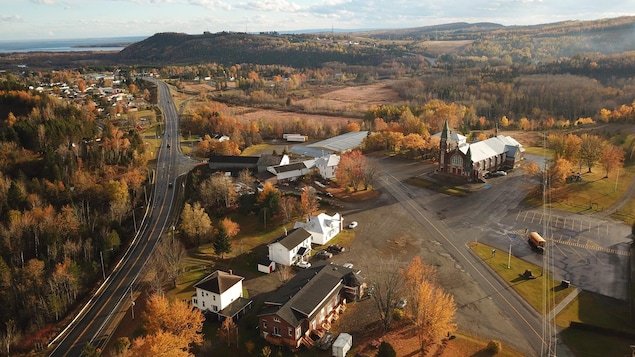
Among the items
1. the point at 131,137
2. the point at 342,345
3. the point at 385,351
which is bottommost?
the point at 342,345

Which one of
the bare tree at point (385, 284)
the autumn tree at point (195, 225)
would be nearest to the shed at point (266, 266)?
the bare tree at point (385, 284)

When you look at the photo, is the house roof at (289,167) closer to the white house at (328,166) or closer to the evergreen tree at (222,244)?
the white house at (328,166)

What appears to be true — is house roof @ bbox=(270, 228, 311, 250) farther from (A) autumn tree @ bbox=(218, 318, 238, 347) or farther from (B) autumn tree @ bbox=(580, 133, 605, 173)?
(B) autumn tree @ bbox=(580, 133, 605, 173)

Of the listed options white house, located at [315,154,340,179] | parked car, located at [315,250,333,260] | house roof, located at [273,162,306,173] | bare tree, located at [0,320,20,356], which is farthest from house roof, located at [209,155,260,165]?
bare tree, located at [0,320,20,356]

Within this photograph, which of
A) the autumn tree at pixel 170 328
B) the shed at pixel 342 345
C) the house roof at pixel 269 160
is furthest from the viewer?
the house roof at pixel 269 160

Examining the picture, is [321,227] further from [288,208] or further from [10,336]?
[10,336]

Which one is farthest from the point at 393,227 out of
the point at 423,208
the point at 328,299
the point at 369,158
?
the point at 369,158

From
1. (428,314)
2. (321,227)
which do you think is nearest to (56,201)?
(321,227)
